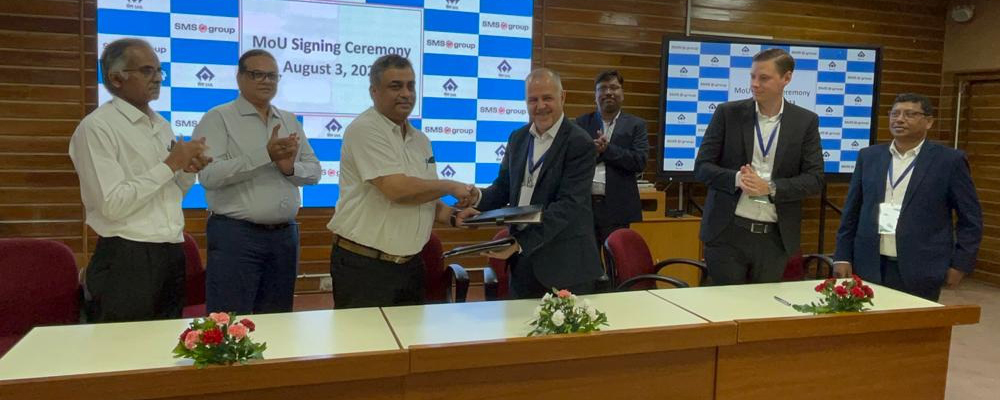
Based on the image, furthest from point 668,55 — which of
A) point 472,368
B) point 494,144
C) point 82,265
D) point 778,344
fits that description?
point 82,265

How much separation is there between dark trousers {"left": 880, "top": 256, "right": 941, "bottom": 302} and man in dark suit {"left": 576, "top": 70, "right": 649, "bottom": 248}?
159cm

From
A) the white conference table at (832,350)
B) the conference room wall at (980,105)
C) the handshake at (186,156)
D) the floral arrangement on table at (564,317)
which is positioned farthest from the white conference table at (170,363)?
the conference room wall at (980,105)

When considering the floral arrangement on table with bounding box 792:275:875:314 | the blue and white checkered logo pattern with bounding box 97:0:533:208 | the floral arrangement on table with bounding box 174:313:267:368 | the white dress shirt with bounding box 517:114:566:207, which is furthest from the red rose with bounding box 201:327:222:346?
the blue and white checkered logo pattern with bounding box 97:0:533:208

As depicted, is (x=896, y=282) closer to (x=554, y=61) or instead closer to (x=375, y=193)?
(x=375, y=193)

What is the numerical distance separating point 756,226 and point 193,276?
2651 millimetres

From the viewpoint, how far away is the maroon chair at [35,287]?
2752 millimetres

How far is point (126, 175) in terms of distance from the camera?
229 cm

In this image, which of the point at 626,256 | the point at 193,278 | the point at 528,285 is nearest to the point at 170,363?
the point at 528,285

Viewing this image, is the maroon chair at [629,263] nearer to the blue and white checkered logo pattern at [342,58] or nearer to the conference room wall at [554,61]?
the blue and white checkered logo pattern at [342,58]

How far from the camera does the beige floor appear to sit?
3535 millimetres

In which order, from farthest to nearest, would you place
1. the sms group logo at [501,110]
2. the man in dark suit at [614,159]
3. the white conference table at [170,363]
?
the sms group logo at [501,110] < the man in dark suit at [614,159] < the white conference table at [170,363]

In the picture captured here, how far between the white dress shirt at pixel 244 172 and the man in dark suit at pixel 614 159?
203 cm

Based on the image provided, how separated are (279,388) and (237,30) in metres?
3.58

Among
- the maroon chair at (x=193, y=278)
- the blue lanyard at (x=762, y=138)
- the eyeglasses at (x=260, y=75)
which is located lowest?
the maroon chair at (x=193, y=278)
